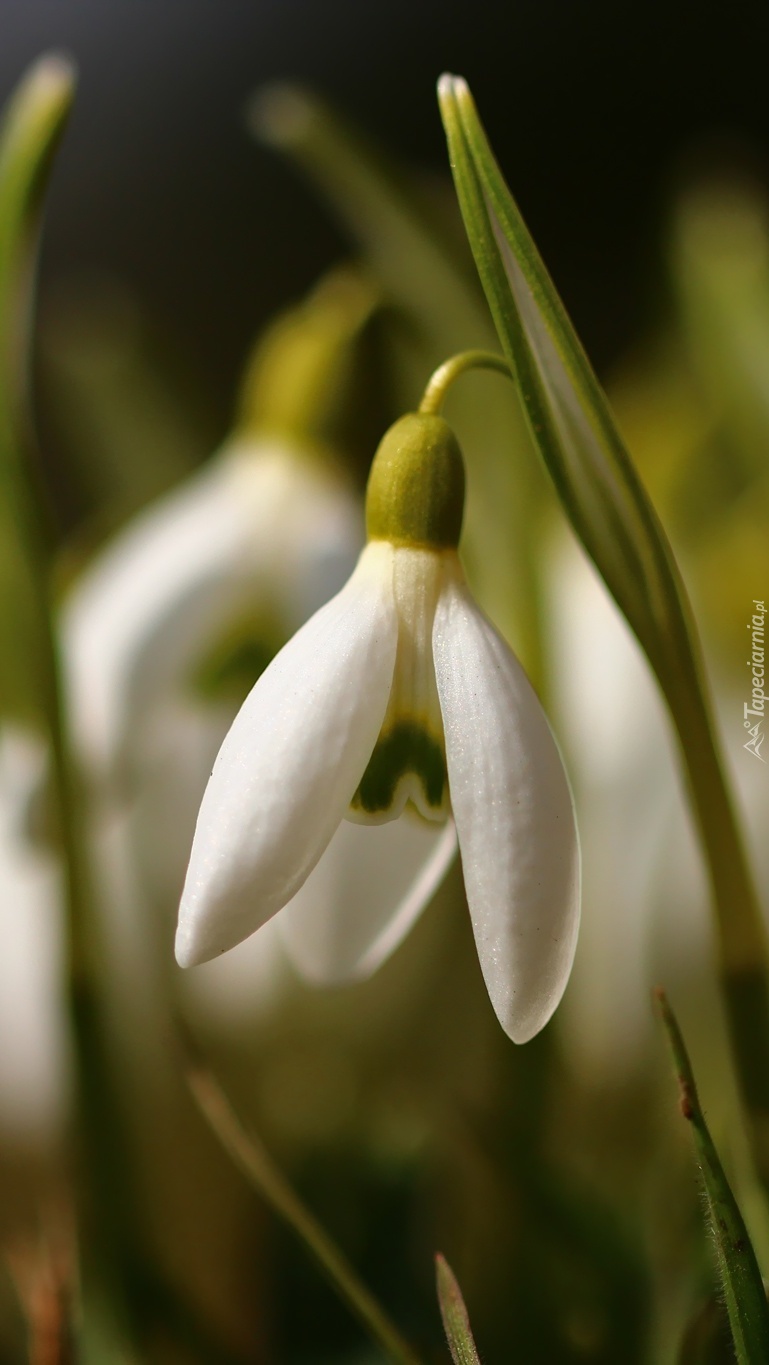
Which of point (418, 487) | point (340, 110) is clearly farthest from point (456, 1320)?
point (340, 110)

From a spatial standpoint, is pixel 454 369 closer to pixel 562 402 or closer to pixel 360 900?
pixel 562 402

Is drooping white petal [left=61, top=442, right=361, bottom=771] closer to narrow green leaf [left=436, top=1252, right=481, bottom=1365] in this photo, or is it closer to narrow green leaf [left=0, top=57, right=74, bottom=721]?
narrow green leaf [left=0, top=57, right=74, bottom=721]

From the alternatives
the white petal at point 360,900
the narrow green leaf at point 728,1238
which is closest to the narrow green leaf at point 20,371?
the white petal at point 360,900

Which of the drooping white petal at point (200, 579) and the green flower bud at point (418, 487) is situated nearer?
A: the green flower bud at point (418, 487)

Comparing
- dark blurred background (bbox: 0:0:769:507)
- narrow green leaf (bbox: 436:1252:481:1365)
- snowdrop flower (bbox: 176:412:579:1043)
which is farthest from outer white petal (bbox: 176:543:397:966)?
dark blurred background (bbox: 0:0:769:507)

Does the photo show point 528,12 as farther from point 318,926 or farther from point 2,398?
point 318,926

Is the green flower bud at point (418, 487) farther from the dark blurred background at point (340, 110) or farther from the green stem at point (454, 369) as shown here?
the dark blurred background at point (340, 110)
